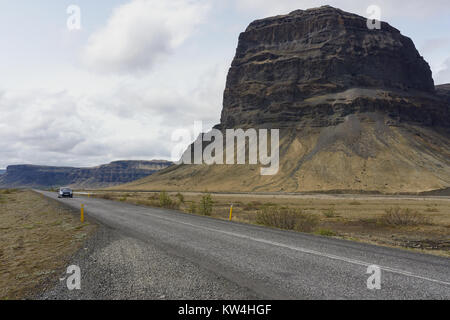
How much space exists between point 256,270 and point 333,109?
287 feet

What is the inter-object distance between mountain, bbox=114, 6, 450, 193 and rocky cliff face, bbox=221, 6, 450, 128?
32cm

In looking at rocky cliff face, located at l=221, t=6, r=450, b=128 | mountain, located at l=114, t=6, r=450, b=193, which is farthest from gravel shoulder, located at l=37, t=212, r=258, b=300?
rocky cliff face, located at l=221, t=6, r=450, b=128

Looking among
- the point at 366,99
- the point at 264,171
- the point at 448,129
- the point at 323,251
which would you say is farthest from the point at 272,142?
the point at 323,251

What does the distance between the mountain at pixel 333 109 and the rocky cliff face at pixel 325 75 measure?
1.04 feet

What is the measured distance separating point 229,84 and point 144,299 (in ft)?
353

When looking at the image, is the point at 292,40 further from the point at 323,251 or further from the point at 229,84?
the point at 323,251

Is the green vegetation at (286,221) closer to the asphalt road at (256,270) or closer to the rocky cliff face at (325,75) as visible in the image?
the asphalt road at (256,270)

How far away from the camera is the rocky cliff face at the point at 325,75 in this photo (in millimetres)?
88438

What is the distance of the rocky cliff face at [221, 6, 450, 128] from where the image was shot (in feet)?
290

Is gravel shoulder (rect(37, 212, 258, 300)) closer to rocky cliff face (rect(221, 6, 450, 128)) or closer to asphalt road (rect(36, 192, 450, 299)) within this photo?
asphalt road (rect(36, 192, 450, 299))

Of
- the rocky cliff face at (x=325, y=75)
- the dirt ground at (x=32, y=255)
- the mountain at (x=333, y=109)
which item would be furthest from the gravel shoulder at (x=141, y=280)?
the rocky cliff face at (x=325, y=75)

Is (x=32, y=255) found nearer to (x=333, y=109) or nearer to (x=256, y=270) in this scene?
(x=256, y=270)
